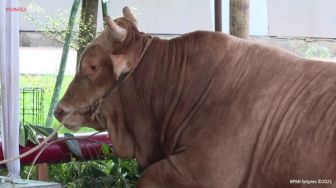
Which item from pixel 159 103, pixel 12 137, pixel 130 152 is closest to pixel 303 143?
pixel 159 103

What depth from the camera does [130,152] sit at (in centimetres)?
370

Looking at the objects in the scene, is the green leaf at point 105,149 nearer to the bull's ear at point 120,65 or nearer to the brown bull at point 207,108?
the brown bull at point 207,108

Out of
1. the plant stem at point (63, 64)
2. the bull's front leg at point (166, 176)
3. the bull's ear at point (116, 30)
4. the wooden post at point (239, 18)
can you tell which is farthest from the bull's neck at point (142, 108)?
the plant stem at point (63, 64)

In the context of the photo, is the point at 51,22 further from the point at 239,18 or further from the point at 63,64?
the point at 239,18

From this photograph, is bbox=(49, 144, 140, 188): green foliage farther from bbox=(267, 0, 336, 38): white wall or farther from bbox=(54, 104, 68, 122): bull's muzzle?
bbox=(267, 0, 336, 38): white wall

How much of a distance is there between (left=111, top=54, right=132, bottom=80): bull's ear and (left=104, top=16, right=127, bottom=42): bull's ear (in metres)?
0.09

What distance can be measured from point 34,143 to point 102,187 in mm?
594

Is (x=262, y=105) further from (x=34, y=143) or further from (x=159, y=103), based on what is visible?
(x=34, y=143)

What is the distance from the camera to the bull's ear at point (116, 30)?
3.33 m

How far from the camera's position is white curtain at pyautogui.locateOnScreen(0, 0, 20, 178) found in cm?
437

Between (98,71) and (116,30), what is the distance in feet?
0.87

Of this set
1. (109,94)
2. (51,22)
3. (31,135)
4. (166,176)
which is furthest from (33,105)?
(166,176)

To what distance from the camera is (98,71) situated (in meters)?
3.51

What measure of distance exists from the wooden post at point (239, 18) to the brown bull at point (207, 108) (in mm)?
1697
